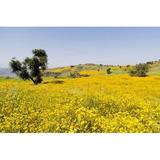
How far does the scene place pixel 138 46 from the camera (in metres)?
12.7

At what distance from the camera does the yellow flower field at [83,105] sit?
1008 centimetres

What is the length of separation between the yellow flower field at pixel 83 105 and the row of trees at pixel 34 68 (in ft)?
1.24

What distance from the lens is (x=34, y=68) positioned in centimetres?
1355

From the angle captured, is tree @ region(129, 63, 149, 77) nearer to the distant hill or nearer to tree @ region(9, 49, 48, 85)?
the distant hill

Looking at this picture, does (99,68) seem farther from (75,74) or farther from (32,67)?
(32,67)

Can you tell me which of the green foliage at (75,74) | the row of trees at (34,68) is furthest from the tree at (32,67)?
the green foliage at (75,74)

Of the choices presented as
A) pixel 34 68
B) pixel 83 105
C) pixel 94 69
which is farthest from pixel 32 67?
pixel 83 105

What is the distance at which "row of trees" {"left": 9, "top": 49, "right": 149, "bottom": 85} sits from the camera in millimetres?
12541

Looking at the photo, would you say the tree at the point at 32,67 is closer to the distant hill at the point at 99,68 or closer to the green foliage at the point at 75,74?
the distant hill at the point at 99,68

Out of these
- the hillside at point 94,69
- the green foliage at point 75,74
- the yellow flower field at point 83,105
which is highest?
the hillside at point 94,69

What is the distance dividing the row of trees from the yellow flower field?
0.38 metres
